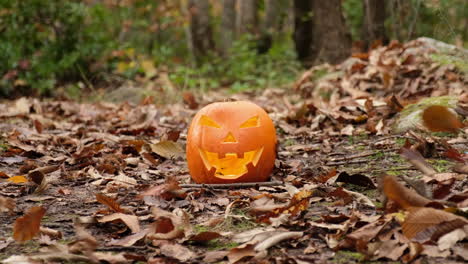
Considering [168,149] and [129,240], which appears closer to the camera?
[129,240]

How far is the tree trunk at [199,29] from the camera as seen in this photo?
13.0m

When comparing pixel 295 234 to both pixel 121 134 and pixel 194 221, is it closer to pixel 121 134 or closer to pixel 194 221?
pixel 194 221

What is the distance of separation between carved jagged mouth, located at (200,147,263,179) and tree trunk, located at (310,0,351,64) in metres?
5.72

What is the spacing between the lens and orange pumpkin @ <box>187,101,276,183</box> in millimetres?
3082

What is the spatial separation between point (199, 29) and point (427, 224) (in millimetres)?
11685

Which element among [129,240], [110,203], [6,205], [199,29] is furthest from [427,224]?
[199,29]

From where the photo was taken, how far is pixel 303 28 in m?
9.85

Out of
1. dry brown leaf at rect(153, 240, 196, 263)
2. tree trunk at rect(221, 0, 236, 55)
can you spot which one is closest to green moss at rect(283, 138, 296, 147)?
dry brown leaf at rect(153, 240, 196, 263)

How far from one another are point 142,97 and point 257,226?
5.82 m

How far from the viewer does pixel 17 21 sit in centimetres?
903

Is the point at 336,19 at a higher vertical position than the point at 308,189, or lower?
higher

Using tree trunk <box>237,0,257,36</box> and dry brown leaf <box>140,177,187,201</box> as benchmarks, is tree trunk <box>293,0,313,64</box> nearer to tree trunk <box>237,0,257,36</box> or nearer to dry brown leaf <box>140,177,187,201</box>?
tree trunk <box>237,0,257,36</box>

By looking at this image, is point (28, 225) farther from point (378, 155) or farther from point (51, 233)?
point (378, 155)

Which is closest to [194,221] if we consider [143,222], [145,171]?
[143,222]
